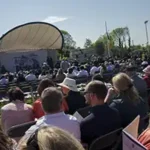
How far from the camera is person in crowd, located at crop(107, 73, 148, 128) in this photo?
15.3 ft

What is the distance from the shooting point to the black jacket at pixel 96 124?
3.92 m

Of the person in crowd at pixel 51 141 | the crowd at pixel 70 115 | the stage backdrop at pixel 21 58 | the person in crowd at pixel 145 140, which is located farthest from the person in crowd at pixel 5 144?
the stage backdrop at pixel 21 58

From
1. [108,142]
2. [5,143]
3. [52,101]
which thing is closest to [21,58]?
[52,101]

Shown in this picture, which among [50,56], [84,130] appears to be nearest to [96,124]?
[84,130]

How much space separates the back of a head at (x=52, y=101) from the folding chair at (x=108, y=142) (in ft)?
1.96

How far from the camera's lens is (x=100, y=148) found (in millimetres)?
3617

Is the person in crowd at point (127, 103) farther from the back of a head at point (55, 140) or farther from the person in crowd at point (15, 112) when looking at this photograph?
the back of a head at point (55, 140)

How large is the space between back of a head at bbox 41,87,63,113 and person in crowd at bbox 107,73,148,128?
108cm

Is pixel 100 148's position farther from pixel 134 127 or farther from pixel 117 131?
pixel 134 127

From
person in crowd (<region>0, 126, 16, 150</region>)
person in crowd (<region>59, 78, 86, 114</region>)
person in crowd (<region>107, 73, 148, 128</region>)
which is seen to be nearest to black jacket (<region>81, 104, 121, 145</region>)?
person in crowd (<region>107, 73, 148, 128</region>)

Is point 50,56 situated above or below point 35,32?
below

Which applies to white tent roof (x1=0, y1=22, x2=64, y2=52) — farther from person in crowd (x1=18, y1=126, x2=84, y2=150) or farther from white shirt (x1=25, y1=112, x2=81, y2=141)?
person in crowd (x1=18, y1=126, x2=84, y2=150)

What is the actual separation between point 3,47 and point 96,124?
33.0 m

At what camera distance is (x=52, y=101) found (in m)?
3.89
